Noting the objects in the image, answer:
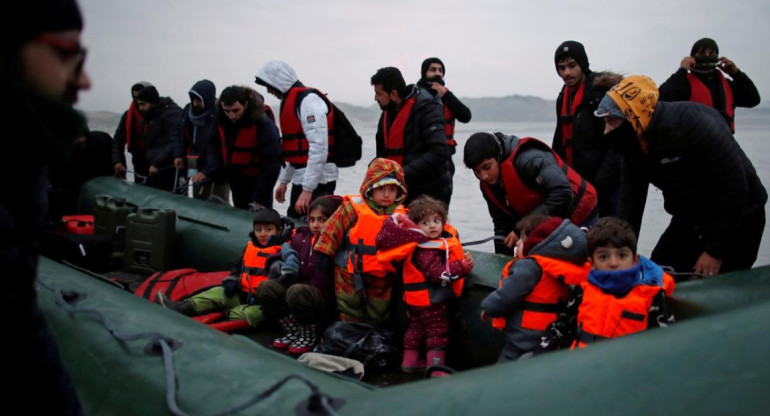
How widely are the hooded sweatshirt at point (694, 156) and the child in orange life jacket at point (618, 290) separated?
1.46 ft

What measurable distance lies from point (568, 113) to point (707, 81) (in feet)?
2.57

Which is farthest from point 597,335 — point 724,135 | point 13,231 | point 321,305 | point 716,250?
point 13,231

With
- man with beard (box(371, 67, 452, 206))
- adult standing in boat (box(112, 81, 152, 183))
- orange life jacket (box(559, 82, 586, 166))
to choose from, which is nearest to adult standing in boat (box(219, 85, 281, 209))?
→ man with beard (box(371, 67, 452, 206))

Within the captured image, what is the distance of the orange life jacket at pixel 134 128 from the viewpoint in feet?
16.8

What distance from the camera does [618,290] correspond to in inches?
67.9

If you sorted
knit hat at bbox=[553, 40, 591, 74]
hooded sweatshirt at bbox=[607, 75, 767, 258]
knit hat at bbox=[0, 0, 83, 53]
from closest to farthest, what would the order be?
knit hat at bbox=[0, 0, 83, 53]
hooded sweatshirt at bbox=[607, 75, 767, 258]
knit hat at bbox=[553, 40, 591, 74]

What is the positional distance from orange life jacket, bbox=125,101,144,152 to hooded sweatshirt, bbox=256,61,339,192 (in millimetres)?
1920

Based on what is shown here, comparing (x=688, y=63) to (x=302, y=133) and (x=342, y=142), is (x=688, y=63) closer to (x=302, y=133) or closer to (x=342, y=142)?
(x=342, y=142)

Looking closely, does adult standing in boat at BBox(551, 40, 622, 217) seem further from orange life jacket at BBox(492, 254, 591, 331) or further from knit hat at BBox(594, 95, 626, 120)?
orange life jacket at BBox(492, 254, 591, 331)

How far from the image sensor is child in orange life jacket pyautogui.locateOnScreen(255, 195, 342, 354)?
2.62 meters

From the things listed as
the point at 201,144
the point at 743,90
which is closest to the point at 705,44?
the point at 743,90

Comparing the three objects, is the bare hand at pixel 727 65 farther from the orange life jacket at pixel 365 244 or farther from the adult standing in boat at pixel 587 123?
the orange life jacket at pixel 365 244

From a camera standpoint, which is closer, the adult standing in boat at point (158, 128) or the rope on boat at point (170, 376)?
the rope on boat at point (170, 376)

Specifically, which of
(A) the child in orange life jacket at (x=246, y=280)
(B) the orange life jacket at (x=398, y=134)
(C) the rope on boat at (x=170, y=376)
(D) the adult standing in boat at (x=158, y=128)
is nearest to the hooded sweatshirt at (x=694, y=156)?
(B) the orange life jacket at (x=398, y=134)
